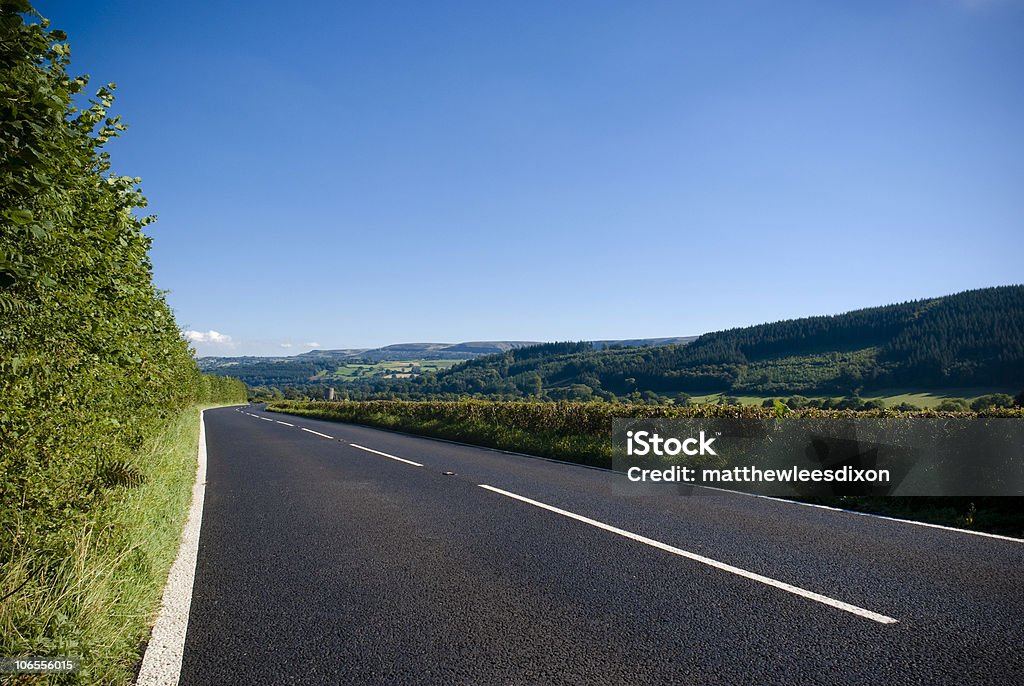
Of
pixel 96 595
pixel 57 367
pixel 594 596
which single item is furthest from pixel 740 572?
pixel 57 367

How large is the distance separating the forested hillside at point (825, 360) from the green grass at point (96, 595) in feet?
152

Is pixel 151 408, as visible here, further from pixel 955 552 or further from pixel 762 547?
pixel 955 552

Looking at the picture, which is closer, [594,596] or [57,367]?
[594,596]

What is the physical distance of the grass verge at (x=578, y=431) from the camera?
7.33 m

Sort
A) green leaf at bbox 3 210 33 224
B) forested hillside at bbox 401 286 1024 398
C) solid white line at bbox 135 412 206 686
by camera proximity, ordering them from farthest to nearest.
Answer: forested hillside at bbox 401 286 1024 398 < solid white line at bbox 135 412 206 686 < green leaf at bbox 3 210 33 224

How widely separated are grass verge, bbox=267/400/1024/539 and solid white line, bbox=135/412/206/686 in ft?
28.0

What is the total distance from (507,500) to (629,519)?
6.80 ft

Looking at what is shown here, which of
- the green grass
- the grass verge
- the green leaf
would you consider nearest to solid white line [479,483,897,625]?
the grass verge

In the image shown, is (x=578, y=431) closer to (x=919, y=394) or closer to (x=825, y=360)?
(x=919, y=394)

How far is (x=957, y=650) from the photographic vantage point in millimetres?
3488

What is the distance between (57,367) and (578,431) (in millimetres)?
12890

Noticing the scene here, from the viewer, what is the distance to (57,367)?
16.8 ft

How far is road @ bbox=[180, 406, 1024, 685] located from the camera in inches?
131

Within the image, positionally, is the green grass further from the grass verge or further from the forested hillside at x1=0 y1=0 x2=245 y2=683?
the grass verge
